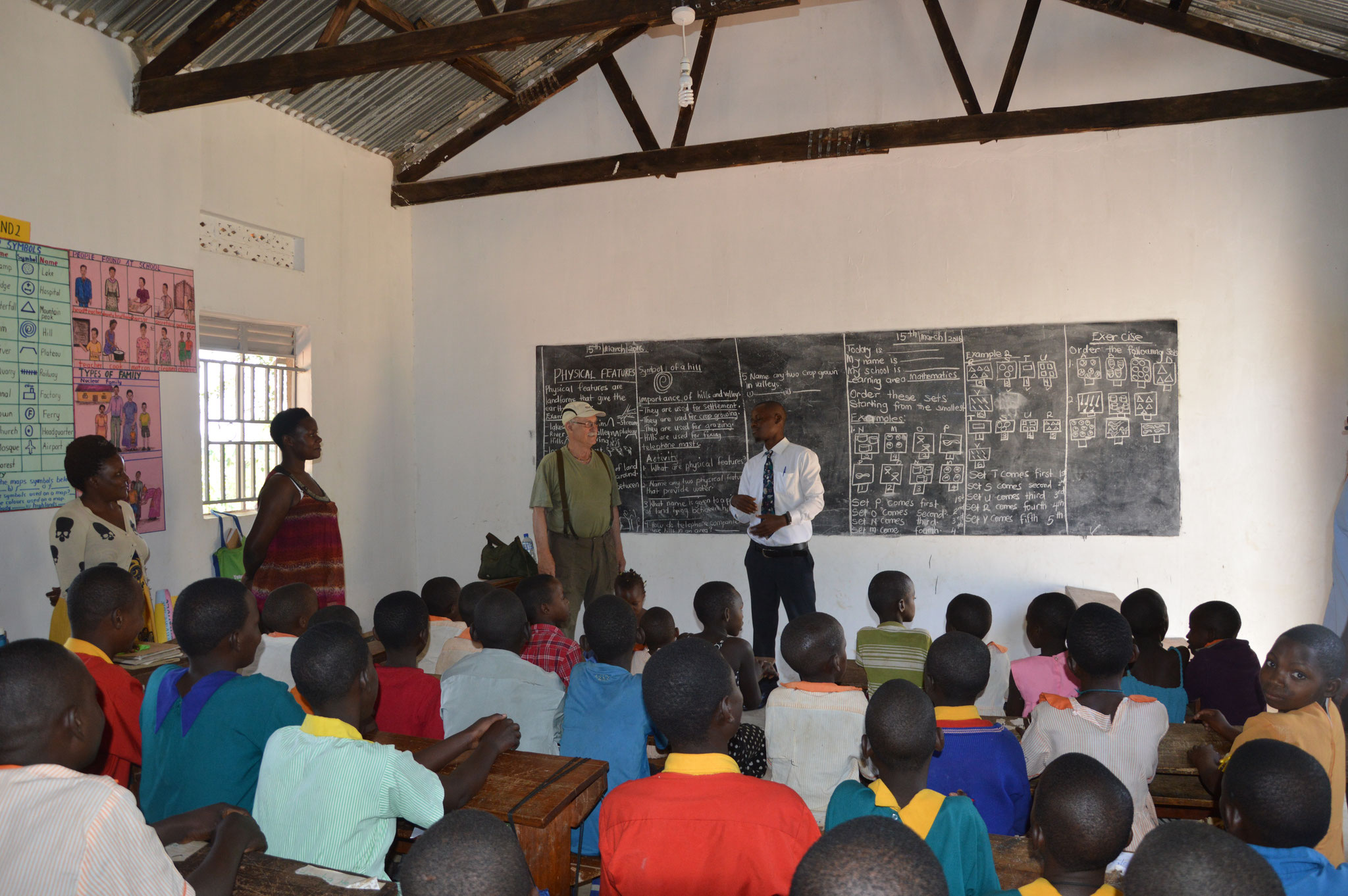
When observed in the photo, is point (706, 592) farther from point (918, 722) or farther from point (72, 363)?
point (72, 363)

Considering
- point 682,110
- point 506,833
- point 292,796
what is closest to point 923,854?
point 506,833

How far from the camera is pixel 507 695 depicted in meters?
2.36

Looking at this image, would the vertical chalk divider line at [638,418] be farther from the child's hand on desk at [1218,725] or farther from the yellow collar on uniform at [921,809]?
the yellow collar on uniform at [921,809]

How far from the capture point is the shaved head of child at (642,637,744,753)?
5.11ft

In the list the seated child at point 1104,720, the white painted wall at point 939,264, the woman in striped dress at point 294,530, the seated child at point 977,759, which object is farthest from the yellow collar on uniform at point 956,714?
the white painted wall at point 939,264

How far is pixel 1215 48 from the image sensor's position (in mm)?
4816

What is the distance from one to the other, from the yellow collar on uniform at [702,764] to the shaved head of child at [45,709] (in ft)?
3.00

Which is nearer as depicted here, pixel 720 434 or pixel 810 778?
pixel 810 778

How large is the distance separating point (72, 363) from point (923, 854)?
420cm

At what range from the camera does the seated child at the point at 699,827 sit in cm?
141

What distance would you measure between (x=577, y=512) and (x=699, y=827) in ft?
10.7

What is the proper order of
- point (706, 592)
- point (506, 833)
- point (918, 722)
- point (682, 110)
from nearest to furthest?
point (506, 833), point (918, 722), point (706, 592), point (682, 110)

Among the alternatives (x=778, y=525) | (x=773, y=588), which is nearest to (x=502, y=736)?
(x=778, y=525)

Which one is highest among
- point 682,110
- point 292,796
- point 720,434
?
point 682,110
